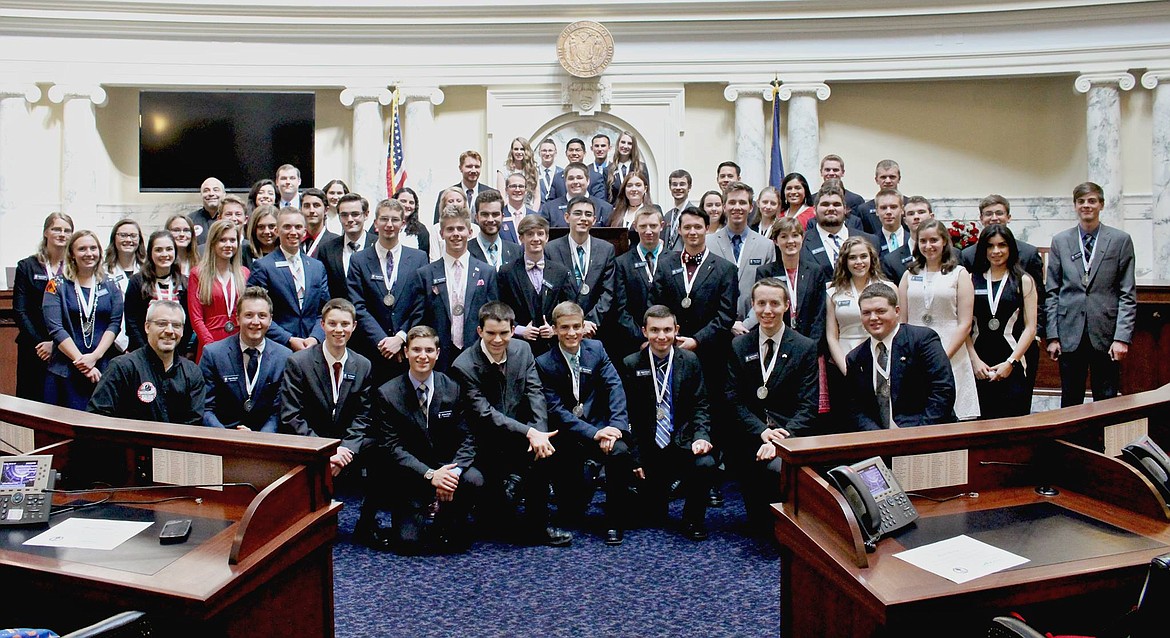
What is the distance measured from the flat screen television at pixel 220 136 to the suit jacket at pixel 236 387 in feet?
17.4

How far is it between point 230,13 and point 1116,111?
8.74 metres

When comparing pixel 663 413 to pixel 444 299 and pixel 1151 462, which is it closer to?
pixel 444 299

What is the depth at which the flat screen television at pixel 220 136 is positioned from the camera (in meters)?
9.52

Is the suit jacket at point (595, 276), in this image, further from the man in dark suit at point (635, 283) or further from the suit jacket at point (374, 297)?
the suit jacket at point (374, 297)

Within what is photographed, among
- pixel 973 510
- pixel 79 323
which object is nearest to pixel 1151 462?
pixel 973 510

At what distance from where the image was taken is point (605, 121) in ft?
32.0

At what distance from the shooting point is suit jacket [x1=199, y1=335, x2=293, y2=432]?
468 centimetres

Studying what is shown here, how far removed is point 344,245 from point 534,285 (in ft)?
4.07

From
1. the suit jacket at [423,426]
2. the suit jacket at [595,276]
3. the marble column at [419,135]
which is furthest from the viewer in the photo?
the marble column at [419,135]

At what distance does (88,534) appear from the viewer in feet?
9.16

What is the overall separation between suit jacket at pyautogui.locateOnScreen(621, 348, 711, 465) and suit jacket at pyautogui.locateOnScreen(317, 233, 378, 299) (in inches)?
70.9

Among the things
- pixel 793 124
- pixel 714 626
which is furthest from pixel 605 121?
pixel 714 626

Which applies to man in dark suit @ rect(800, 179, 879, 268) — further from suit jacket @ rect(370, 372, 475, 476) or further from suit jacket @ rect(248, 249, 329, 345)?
suit jacket @ rect(248, 249, 329, 345)

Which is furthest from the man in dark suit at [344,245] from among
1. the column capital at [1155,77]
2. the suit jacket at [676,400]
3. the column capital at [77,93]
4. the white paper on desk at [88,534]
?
the column capital at [1155,77]
